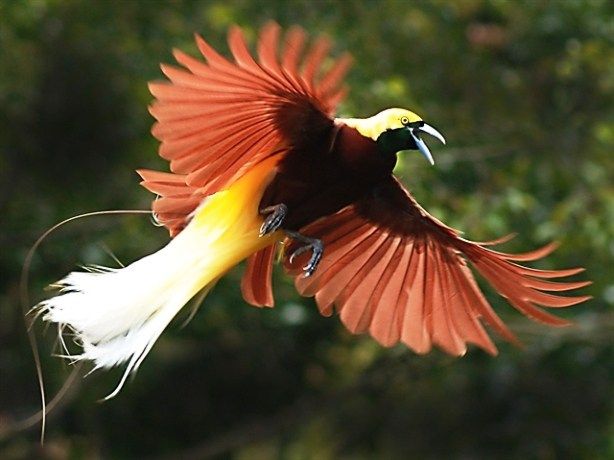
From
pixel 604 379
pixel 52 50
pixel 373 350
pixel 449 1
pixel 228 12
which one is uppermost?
pixel 52 50

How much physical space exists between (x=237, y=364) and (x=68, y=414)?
0.65 meters

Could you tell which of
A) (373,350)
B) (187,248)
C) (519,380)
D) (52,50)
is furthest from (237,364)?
(187,248)

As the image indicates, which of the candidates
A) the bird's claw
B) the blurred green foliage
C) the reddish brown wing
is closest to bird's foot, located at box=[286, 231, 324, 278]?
the bird's claw

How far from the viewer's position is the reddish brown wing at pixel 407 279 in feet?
9.05

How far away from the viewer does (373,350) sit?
5191mm

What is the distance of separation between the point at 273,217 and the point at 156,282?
237 millimetres

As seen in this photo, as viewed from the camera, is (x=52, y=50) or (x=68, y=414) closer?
(x=52, y=50)

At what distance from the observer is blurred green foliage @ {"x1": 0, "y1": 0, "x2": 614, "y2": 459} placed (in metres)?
4.47

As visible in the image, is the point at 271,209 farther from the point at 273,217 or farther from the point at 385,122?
the point at 385,122

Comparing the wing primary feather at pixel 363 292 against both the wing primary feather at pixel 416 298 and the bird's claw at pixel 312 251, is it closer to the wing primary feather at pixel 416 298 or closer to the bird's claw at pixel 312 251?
the wing primary feather at pixel 416 298

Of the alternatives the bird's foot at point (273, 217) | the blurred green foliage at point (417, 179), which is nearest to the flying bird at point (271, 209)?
the bird's foot at point (273, 217)

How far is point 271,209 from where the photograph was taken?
2436mm

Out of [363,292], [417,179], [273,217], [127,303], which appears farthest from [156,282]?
[417,179]

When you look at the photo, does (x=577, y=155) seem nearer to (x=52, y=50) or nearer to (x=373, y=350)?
(x=373, y=350)
